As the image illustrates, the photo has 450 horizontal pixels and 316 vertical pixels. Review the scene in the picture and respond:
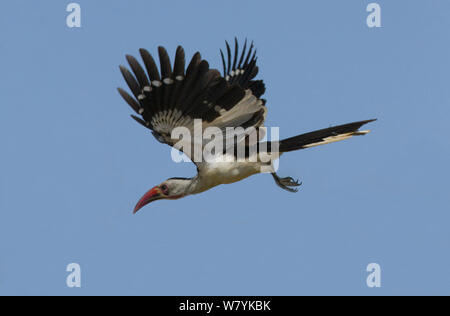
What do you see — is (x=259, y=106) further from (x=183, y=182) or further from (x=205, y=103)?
(x=183, y=182)

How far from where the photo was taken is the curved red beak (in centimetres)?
975

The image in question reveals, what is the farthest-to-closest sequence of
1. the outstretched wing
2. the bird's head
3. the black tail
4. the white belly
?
1. the bird's head
2. the white belly
3. the black tail
4. the outstretched wing

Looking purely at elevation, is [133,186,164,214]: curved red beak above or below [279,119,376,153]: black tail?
below

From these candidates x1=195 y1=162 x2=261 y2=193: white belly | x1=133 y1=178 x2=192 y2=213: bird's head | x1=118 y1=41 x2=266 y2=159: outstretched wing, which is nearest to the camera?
x1=118 y1=41 x2=266 y2=159: outstretched wing

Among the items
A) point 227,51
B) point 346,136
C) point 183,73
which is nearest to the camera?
point 183,73

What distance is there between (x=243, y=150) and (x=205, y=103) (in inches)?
42.2

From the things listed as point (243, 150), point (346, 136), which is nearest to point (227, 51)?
point (243, 150)

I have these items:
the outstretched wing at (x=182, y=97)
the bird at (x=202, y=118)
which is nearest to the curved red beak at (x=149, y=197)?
the bird at (x=202, y=118)

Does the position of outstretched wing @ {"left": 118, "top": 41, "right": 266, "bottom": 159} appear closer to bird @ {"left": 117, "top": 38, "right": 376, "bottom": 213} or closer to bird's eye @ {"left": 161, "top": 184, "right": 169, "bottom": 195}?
bird @ {"left": 117, "top": 38, "right": 376, "bottom": 213}

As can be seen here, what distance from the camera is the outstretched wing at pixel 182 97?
809 cm

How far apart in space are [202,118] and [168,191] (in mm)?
1484

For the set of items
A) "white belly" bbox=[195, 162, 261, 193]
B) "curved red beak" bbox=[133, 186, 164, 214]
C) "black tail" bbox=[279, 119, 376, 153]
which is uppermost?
"black tail" bbox=[279, 119, 376, 153]

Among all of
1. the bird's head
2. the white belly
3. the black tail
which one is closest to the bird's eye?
the bird's head

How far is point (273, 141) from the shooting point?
9.14 meters
